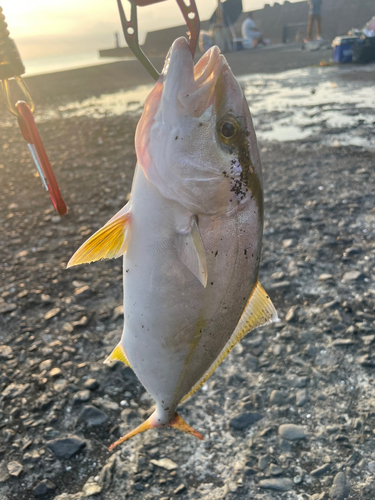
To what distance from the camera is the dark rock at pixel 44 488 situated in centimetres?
244

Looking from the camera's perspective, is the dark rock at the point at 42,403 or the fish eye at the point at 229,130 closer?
the fish eye at the point at 229,130

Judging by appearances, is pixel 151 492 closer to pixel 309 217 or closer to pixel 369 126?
pixel 309 217

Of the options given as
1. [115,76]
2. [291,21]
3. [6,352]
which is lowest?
[6,352]

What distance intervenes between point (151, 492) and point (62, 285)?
107 inches

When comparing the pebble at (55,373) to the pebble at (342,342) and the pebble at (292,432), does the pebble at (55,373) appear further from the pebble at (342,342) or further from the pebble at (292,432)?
the pebble at (342,342)

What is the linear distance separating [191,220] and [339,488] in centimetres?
199

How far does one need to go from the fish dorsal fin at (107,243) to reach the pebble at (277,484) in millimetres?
1815

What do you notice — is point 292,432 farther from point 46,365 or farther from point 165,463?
point 46,365

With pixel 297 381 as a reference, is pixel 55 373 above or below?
above

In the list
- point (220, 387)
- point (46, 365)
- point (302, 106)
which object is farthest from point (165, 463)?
point (302, 106)

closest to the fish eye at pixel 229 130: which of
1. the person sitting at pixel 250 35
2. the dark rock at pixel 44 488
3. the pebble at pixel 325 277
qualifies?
the dark rock at pixel 44 488

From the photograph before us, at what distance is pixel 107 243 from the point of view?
5.41 feet

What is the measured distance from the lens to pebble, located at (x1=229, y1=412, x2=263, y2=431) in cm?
279

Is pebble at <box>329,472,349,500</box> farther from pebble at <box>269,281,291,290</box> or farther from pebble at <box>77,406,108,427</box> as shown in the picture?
pebble at <box>269,281,291,290</box>
